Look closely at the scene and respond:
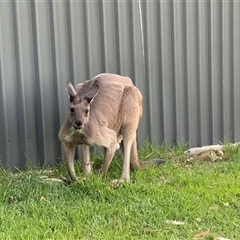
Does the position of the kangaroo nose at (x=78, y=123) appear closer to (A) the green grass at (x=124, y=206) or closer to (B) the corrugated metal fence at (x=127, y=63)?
(A) the green grass at (x=124, y=206)

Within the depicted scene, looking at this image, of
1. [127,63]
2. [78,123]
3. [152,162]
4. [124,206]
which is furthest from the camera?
[127,63]

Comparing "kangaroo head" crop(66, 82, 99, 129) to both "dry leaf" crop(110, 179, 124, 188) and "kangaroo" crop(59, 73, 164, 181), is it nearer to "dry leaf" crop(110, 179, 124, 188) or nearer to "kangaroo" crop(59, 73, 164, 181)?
"kangaroo" crop(59, 73, 164, 181)

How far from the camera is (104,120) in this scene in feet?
17.6

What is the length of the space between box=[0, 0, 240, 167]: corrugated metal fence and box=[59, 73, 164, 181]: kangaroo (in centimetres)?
50

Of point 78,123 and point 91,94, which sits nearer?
point 78,123

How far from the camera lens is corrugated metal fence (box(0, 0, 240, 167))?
5.75 m

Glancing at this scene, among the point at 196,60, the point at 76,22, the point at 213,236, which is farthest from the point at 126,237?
the point at 196,60

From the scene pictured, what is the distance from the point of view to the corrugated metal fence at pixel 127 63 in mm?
5746

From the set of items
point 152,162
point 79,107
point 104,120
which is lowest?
point 152,162

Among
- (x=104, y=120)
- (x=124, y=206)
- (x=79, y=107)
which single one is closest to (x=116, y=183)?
(x=124, y=206)

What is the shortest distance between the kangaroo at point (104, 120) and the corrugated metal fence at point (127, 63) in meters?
0.50

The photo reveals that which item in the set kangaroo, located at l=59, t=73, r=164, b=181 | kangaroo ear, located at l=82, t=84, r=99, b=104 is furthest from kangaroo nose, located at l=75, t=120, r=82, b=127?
kangaroo ear, located at l=82, t=84, r=99, b=104

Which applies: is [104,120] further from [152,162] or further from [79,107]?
[152,162]

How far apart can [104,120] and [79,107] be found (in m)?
0.47
